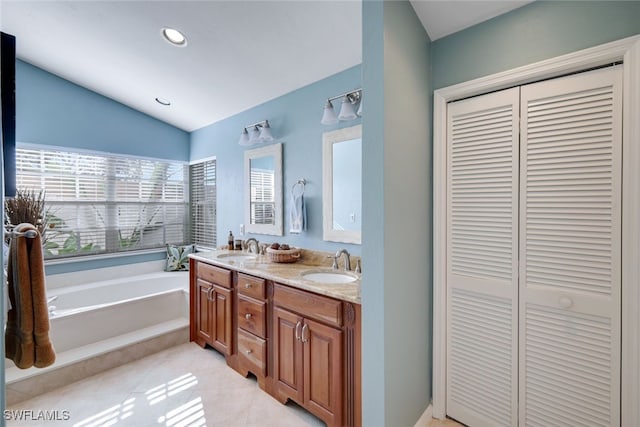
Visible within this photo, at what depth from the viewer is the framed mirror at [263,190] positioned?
279 cm

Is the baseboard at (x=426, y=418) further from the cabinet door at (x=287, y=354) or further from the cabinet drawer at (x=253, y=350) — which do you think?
the cabinet drawer at (x=253, y=350)

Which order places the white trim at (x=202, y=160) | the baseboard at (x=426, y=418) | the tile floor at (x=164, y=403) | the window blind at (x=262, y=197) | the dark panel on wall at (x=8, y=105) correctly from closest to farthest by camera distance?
the dark panel on wall at (x=8, y=105), the baseboard at (x=426, y=418), the tile floor at (x=164, y=403), the window blind at (x=262, y=197), the white trim at (x=202, y=160)

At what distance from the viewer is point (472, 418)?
5.46 ft

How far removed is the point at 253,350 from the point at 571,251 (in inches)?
79.9

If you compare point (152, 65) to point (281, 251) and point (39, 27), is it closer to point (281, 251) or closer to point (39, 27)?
point (39, 27)

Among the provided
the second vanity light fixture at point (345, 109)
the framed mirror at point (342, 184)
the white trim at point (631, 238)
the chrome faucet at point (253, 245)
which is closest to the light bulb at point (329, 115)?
the second vanity light fixture at point (345, 109)

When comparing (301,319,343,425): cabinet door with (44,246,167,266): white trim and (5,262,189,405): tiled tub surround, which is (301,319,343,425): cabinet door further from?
(44,246,167,266): white trim

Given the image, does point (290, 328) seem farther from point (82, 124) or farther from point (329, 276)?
point (82, 124)

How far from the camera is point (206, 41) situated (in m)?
2.12

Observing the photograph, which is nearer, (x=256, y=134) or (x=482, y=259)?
(x=482, y=259)

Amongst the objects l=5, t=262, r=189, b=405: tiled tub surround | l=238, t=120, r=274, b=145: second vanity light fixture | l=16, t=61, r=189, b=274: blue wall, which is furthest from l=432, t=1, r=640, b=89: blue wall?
l=16, t=61, r=189, b=274: blue wall

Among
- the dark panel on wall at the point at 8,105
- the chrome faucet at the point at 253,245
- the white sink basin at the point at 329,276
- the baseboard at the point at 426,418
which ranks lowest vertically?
the baseboard at the point at 426,418

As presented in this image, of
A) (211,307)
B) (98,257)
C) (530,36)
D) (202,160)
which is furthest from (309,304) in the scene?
(98,257)

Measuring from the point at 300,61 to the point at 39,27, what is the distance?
2.15 metres
